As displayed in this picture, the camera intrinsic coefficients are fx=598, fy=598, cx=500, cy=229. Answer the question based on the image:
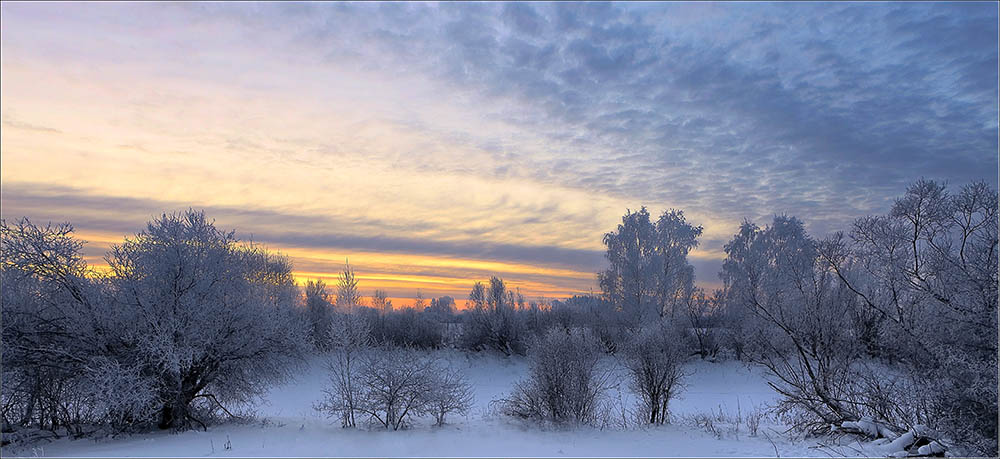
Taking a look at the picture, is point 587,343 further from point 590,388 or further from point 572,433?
point 572,433

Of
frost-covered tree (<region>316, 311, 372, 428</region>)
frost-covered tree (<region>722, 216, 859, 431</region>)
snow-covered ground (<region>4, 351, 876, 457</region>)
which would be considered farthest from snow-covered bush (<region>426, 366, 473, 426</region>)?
frost-covered tree (<region>722, 216, 859, 431</region>)

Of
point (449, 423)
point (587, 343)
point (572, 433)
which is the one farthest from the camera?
point (587, 343)

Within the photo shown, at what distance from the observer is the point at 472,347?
114 ft

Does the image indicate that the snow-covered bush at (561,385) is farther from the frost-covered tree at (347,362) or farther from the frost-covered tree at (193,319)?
the frost-covered tree at (193,319)

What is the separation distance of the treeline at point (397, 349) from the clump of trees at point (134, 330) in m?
0.04

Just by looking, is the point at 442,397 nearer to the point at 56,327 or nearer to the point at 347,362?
the point at 347,362

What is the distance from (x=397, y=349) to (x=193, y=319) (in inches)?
172

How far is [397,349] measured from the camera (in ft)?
45.9

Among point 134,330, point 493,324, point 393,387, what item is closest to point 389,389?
point 393,387

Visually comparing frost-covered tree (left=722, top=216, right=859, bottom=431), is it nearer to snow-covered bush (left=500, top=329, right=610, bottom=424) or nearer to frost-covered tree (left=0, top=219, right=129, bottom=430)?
snow-covered bush (left=500, top=329, right=610, bottom=424)

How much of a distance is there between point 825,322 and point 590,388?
5.54m

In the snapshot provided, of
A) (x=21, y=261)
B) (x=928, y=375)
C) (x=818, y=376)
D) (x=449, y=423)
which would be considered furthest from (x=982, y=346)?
(x=21, y=261)

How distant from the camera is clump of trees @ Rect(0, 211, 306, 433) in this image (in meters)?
11.8

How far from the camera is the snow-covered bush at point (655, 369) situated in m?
14.9
